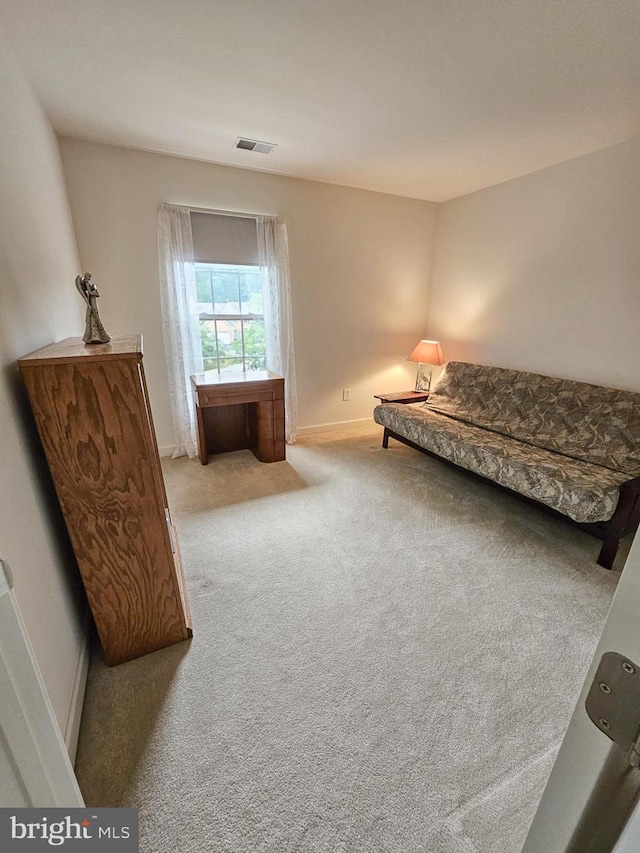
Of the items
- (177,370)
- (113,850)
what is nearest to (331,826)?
(113,850)

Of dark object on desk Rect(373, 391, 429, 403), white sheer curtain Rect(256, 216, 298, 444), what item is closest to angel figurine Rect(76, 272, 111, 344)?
white sheer curtain Rect(256, 216, 298, 444)

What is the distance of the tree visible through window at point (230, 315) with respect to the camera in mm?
3100

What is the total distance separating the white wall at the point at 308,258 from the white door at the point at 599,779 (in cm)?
327

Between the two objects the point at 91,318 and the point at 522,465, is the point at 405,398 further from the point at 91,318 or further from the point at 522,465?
the point at 91,318

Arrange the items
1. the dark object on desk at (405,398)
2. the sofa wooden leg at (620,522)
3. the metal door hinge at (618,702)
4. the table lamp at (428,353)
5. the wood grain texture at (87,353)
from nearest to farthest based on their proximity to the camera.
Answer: the metal door hinge at (618,702), the wood grain texture at (87,353), the sofa wooden leg at (620,522), the dark object on desk at (405,398), the table lamp at (428,353)

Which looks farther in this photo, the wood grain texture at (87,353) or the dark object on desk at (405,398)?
the dark object on desk at (405,398)

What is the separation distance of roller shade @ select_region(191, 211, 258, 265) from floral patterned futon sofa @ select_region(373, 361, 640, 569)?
190 cm

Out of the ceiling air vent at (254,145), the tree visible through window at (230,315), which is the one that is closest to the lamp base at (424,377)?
the tree visible through window at (230,315)

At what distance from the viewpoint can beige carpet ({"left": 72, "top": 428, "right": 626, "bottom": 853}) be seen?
0.97 metres

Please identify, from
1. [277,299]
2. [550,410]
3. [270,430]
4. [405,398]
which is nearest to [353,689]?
[270,430]

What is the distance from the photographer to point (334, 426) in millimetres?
4062

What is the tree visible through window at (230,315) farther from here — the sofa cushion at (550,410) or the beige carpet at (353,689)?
the sofa cushion at (550,410)

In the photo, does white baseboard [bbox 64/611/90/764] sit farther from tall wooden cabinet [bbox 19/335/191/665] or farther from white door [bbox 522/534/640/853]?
white door [bbox 522/534/640/853]

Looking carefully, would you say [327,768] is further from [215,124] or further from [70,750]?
[215,124]
